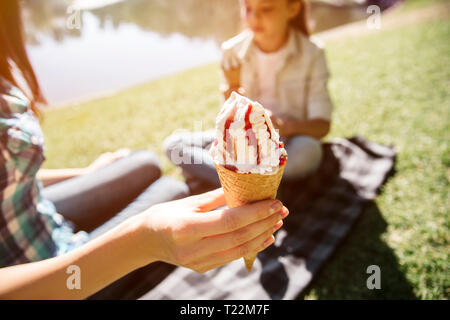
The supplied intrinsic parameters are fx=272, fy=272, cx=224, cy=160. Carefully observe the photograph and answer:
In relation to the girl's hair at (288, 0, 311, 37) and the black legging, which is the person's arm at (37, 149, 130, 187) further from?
the girl's hair at (288, 0, 311, 37)

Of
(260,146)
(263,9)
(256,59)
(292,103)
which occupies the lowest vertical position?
(292,103)

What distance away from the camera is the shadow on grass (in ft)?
6.35

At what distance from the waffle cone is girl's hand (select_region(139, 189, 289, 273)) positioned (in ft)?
0.26

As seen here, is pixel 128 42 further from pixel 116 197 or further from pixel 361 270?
pixel 361 270

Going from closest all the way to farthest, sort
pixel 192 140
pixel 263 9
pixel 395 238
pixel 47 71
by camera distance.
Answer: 1. pixel 395 238
2. pixel 263 9
3. pixel 192 140
4. pixel 47 71

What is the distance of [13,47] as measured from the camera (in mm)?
1816

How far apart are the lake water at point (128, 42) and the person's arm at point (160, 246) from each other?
4.93 m

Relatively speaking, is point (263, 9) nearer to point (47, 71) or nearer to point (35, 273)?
point (35, 273)

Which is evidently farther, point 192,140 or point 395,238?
point 192,140

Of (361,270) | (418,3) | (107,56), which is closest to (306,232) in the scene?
(361,270)

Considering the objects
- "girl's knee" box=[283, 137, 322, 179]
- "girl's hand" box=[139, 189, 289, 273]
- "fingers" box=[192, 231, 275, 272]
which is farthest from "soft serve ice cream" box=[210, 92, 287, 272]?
"girl's knee" box=[283, 137, 322, 179]

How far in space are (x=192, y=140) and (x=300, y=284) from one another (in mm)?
1638
